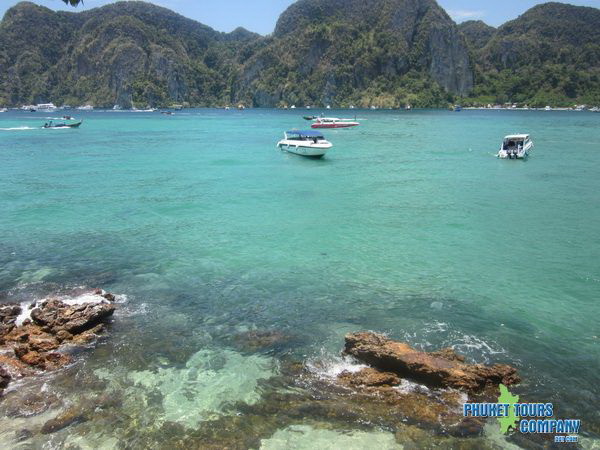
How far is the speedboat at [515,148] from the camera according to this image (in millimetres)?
52469

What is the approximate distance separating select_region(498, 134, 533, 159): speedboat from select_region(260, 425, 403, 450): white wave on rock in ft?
162

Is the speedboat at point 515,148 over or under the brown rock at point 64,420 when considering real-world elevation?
over

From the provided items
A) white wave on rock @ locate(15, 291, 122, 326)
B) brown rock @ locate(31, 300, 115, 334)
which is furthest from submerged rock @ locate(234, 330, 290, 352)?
white wave on rock @ locate(15, 291, 122, 326)

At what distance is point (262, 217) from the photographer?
93.6ft

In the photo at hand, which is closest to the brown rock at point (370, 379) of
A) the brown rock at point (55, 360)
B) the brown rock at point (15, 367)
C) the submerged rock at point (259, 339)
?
the submerged rock at point (259, 339)

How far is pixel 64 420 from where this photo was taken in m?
10.1

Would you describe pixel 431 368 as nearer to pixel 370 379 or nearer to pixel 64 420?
pixel 370 379

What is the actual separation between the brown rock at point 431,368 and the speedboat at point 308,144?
4237cm

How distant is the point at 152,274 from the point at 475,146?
61630 mm

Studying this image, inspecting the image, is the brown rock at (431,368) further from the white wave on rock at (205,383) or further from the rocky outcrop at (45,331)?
the rocky outcrop at (45,331)

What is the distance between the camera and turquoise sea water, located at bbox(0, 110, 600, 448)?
1241 centimetres

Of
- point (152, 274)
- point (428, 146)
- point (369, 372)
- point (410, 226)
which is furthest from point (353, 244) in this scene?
point (428, 146)

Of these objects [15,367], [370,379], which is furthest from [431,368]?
[15,367]

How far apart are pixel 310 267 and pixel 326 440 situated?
Answer: 10.0 metres
